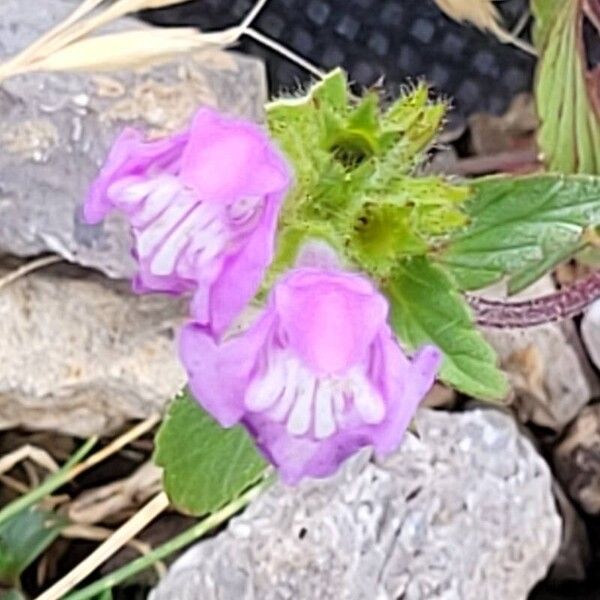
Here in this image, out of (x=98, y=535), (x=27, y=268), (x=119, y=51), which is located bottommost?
(x=98, y=535)

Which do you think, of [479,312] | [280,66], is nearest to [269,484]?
[479,312]

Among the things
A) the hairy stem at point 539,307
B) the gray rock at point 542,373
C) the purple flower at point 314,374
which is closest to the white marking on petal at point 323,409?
the purple flower at point 314,374

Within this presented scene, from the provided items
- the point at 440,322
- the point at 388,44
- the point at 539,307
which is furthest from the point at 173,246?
the point at 388,44

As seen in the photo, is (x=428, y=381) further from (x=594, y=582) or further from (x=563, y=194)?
(x=594, y=582)

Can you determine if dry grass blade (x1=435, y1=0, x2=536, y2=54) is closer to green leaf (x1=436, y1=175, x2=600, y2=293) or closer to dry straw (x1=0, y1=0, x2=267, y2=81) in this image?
dry straw (x1=0, y1=0, x2=267, y2=81)

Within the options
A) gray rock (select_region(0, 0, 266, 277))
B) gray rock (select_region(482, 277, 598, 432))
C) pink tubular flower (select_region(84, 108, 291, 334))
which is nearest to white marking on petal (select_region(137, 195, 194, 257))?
pink tubular flower (select_region(84, 108, 291, 334))

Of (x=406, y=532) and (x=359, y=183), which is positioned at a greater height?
(x=359, y=183)

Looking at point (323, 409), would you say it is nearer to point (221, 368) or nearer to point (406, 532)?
point (221, 368)
